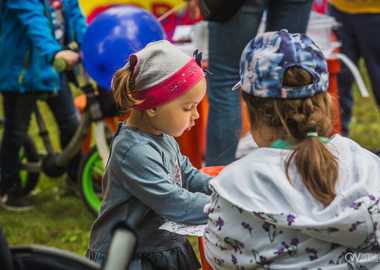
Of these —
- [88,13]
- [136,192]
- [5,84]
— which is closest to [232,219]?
[136,192]

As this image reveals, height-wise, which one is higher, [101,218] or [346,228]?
[346,228]

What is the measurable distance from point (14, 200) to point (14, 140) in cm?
39

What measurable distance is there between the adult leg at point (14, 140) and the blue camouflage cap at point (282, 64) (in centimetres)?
207

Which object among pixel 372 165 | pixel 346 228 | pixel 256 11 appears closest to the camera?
pixel 346 228

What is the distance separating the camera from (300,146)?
4.59ft

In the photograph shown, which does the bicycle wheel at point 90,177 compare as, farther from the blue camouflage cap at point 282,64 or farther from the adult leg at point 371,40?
the blue camouflage cap at point 282,64

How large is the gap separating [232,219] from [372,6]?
2635mm

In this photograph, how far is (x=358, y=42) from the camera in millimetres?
3727

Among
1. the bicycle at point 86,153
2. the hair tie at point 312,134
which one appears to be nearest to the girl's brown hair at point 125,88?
the hair tie at point 312,134

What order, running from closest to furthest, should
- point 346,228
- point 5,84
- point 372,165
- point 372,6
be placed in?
point 346,228 < point 372,165 < point 5,84 < point 372,6

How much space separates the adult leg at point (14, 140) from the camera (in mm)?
3262

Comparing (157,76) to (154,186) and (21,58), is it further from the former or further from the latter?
(21,58)

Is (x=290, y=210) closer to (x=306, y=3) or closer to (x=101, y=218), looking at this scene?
(x=101, y=218)

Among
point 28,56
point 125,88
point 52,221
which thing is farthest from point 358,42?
point 125,88
